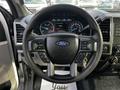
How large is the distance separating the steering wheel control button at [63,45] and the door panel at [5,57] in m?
0.76

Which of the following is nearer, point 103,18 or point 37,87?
point 103,18

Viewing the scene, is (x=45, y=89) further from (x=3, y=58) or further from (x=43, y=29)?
(x=43, y=29)

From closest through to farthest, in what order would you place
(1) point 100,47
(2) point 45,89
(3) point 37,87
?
(1) point 100,47 → (3) point 37,87 → (2) point 45,89

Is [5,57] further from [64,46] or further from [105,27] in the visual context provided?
[105,27]

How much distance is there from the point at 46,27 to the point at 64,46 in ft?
0.79

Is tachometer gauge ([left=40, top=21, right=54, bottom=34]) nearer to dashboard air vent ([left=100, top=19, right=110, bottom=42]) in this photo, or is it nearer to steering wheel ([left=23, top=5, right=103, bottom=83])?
steering wheel ([left=23, top=5, right=103, bottom=83])

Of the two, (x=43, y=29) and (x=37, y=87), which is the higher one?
(x=43, y=29)

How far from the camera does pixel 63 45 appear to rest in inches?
70.4

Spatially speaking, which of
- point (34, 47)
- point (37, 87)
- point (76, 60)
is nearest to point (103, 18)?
point (76, 60)

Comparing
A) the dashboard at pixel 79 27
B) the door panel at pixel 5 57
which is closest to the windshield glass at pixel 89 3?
the dashboard at pixel 79 27

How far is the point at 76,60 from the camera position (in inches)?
73.3

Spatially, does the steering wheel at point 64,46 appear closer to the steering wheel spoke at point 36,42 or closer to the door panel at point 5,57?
the steering wheel spoke at point 36,42

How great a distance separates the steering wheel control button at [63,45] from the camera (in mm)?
1792

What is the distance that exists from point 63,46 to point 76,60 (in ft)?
0.50
